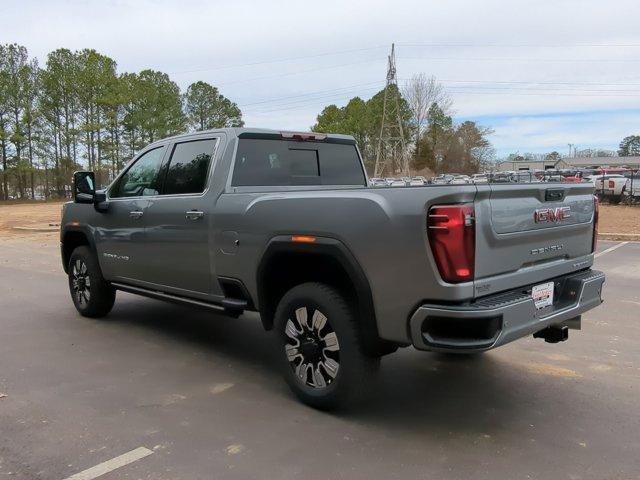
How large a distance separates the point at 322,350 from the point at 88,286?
12.5 ft

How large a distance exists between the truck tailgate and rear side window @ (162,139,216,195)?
2.56 metres

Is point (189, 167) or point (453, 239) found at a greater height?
point (189, 167)

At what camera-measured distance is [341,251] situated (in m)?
3.52

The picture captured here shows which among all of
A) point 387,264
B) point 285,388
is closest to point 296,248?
point 387,264

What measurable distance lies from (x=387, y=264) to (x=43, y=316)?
16.8ft

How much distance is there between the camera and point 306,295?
3.80 meters

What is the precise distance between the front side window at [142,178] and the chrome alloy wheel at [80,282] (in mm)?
1042

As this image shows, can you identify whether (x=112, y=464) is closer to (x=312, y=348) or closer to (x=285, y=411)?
(x=285, y=411)

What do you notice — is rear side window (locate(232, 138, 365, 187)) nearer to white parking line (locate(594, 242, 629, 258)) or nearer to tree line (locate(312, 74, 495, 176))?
white parking line (locate(594, 242, 629, 258))

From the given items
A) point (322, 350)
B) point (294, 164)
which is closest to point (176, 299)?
point (294, 164)

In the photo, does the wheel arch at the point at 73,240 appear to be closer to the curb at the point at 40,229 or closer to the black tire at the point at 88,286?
the black tire at the point at 88,286

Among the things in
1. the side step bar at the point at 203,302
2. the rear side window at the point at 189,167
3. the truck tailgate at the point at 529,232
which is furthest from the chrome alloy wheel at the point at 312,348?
the rear side window at the point at 189,167

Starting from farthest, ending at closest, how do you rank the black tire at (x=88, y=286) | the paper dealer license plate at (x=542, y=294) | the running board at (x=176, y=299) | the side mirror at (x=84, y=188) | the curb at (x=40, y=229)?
the curb at (x=40, y=229)
the black tire at (x=88, y=286)
the side mirror at (x=84, y=188)
the running board at (x=176, y=299)
the paper dealer license plate at (x=542, y=294)

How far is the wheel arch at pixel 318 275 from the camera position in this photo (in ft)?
11.4
